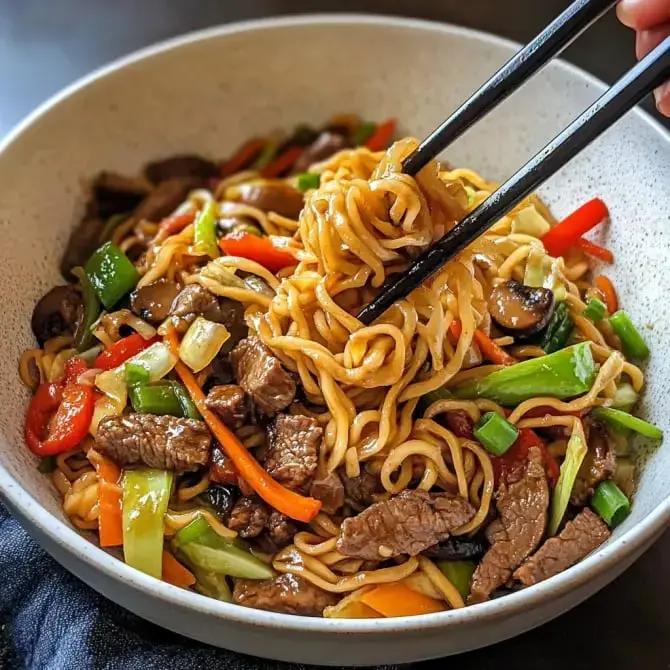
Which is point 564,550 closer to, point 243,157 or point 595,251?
point 595,251

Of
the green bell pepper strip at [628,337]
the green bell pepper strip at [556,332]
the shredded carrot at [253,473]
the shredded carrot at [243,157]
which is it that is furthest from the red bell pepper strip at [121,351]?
the green bell pepper strip at [628,337]

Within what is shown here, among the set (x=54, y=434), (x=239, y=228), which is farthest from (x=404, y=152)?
(x=54, y=434)

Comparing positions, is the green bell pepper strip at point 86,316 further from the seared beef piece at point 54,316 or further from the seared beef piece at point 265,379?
the seared beef piece at point 265,379

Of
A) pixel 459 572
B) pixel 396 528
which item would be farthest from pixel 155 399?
pixel 459 572

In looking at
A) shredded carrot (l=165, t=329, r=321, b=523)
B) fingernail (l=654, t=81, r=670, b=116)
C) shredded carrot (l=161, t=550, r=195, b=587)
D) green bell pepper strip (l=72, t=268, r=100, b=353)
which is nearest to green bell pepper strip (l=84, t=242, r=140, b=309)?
green bell pepper strip (l=72, t=268, r=100, b=353)

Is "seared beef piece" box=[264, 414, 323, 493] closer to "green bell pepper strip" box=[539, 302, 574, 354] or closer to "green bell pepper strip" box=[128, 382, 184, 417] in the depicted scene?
"green bell pepper strip" box=[128, 382, 184, 417]

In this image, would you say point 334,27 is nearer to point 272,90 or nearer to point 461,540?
point 272,90
